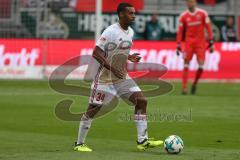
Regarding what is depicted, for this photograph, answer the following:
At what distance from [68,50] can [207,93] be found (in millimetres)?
6930

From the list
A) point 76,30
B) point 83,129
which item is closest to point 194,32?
point 76,30

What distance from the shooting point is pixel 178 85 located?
27031 millimetres

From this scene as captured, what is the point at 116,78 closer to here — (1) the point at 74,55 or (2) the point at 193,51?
(2) the point at 193,51

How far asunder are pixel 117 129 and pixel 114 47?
3131 millimetres

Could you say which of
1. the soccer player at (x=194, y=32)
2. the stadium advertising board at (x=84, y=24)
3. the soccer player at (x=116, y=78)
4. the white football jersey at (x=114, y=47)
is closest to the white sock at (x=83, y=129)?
the soccer player at (x=116, y=78)

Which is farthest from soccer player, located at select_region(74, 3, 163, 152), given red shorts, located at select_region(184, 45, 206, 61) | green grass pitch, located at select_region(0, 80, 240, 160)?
red shorts, located at select_region(184, 45, 206, 61)

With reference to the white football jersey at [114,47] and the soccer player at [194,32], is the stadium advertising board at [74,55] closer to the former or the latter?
the soccer player at [194,32]

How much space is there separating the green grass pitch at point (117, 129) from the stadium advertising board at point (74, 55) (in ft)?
16.8

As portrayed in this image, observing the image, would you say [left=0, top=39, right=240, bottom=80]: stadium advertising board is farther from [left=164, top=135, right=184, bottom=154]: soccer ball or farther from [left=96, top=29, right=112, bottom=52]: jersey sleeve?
[left=164, top=135, right=184, bottom=154]: soccer ball

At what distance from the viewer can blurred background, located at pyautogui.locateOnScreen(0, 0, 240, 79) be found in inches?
1125

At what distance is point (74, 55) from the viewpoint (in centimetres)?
2867

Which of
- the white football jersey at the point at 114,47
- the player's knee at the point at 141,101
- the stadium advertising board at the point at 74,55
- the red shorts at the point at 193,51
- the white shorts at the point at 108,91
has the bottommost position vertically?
the stadium advertising board at the point at 74,55

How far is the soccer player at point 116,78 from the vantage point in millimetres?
12273

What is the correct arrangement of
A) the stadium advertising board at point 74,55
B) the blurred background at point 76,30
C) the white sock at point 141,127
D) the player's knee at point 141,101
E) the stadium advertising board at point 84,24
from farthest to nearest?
1. the stadium advertising board at point 84,24
2. the blurred background at point 76,30
3. the stadium advertising board at point 74,55
4. the player's knee at point 141,101
5. the white sock at point 141,127
